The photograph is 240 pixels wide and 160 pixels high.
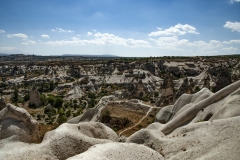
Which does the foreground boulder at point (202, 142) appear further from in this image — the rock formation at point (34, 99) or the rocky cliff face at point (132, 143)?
the rock formation at point (34, 99)

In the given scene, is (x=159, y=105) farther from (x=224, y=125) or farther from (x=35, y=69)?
(x=35, y=69)

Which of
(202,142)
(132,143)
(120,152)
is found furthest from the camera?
(132,143)

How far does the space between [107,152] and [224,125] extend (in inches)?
343

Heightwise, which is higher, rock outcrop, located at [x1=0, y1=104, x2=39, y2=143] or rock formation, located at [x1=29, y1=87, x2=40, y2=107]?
rock outcrop, located at [x1=0, y1=104, x2=39, y2=143]

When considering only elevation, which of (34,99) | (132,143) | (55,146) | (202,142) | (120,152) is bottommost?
(34,99)

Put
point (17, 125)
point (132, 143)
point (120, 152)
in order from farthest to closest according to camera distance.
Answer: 1. point (17, 125)
2. point (132, 143)
3. point (120, 152)

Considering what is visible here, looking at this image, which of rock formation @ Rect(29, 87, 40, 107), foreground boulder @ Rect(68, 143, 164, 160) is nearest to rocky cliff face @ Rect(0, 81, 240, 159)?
foreground boulder @ Rect(68, 143, 164, 160)

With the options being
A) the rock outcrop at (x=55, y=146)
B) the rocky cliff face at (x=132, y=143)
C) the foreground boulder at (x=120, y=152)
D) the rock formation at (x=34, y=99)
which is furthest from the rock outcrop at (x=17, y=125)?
the rock formation at (x=34, y=99)

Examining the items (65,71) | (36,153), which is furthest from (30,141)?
(65,71)

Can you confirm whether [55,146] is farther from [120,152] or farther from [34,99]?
[34,99]

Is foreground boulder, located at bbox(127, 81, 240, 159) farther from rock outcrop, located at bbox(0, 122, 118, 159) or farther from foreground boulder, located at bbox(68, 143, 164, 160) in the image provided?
rock outcrop, located at bbox(0, 122, 118, 159)

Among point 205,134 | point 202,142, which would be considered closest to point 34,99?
point 205,134

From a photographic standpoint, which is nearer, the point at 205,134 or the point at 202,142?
the point at 202,142

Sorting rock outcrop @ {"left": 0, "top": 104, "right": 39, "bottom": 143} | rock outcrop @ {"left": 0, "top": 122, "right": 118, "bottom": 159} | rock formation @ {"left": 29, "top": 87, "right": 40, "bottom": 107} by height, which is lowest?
rock formation @ {"left": 29, "top": 87, "right": 40, "bottom": 107}
